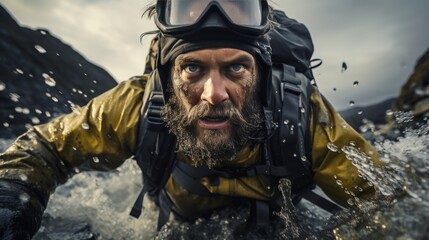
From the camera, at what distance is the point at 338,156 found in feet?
8.30

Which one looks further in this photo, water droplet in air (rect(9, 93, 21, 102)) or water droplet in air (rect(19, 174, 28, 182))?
water droplet in air (rect(9, 93, 21, 102))

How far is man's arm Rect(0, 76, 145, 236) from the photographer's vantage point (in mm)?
2502

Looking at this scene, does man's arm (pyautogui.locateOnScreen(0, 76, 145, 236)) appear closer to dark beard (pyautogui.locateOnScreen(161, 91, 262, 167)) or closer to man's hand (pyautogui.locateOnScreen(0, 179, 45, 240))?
man's hand (pyautogui.locateOnScreen(0, 179, 45, 240))

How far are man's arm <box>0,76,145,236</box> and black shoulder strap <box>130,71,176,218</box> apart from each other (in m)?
0.12

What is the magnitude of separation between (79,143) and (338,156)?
82.2 inches

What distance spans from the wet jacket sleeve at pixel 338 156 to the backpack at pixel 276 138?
0.29 ft

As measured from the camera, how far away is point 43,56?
8039 millimetres

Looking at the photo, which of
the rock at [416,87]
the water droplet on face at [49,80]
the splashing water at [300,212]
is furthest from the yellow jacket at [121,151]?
the water droplet on face at [49,80]

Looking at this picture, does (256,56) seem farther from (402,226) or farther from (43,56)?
(43,56)

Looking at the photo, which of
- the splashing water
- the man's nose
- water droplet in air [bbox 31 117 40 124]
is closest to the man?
the man's nose

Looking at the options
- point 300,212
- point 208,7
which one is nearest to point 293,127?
point 208,7

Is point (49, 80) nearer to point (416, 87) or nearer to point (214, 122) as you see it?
point (214, 122)

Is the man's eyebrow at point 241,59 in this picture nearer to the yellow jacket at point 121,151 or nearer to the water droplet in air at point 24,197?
the yellow jacket at point 121,151

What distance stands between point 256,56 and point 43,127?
1.91 metres
